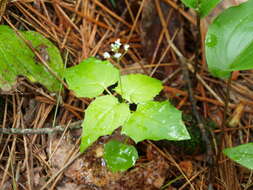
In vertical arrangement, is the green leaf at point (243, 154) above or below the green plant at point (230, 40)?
below

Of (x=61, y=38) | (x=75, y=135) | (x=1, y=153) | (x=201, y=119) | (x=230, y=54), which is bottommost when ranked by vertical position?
(x=1, y=153)

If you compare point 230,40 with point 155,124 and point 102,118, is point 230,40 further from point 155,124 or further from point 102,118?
point 102,118

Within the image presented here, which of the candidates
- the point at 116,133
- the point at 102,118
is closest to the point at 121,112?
the point at 102,118

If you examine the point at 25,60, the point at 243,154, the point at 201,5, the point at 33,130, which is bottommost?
the point at 33,130

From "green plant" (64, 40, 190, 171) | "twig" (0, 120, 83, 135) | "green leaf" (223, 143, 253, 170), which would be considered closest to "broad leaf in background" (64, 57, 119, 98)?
"green plant" (64, 40, 190, 171)

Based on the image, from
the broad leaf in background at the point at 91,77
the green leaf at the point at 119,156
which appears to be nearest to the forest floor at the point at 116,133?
the green leaf at the point at 119,156

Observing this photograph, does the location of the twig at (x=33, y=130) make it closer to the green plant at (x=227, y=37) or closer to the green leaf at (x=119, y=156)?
the green leaf at (x=119, y=156)

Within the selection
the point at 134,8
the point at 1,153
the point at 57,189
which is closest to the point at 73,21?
the point at 134,8

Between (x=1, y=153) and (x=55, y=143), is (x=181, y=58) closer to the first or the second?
(x=55, y=143)
